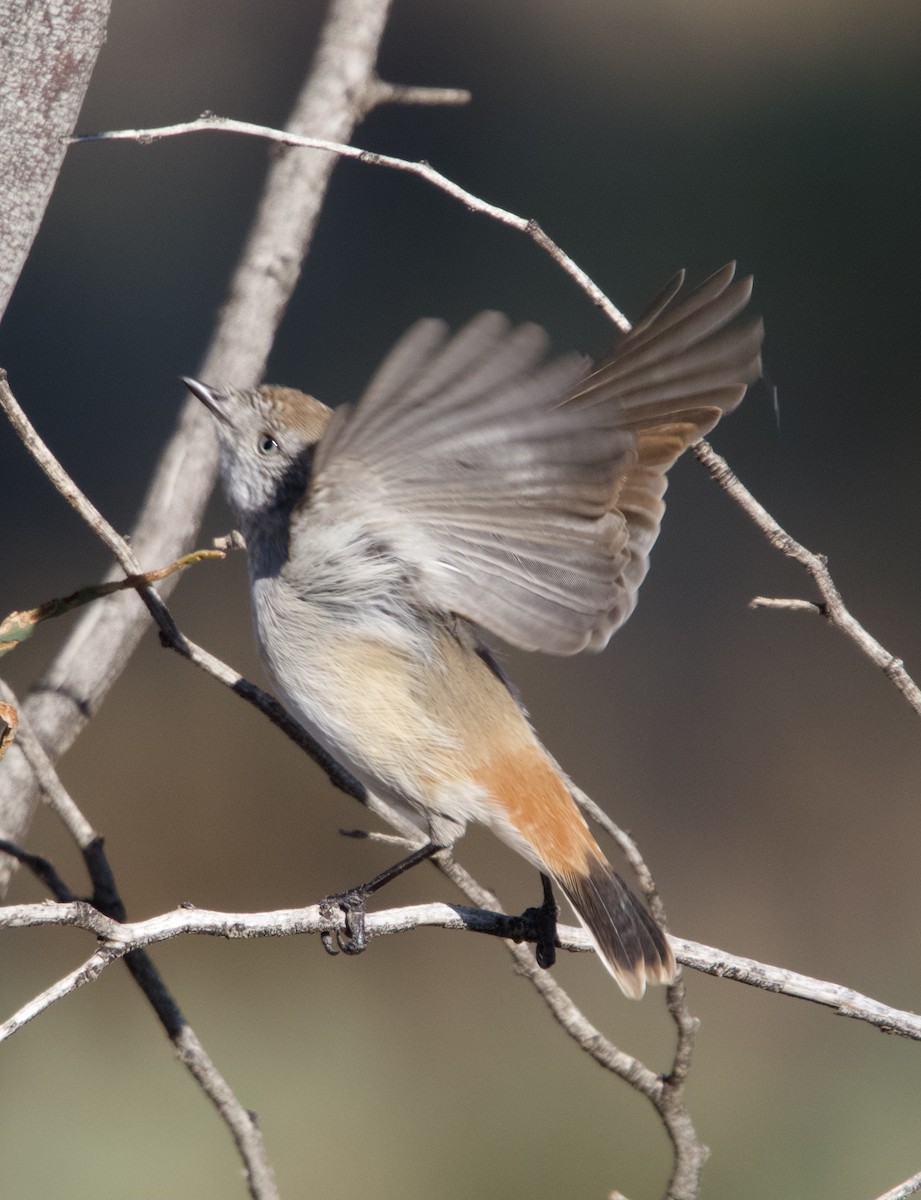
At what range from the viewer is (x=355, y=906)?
2354mm

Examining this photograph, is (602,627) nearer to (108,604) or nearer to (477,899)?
(477,899)

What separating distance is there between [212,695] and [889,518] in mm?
3520

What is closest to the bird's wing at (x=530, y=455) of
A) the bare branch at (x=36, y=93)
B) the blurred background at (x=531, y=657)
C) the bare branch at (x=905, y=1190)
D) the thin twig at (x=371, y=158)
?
the thin twig at (x=371, y=158)

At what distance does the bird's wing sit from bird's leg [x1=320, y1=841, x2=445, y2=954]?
1.56ft

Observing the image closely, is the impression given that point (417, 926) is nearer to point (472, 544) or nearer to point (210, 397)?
point (472, 544)

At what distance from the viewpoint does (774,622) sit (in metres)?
6.72

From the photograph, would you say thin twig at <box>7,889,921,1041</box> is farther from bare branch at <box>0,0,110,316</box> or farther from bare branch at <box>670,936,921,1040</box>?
bare branch at <box>0,0,110,316</box>

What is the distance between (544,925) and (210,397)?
1138 mm

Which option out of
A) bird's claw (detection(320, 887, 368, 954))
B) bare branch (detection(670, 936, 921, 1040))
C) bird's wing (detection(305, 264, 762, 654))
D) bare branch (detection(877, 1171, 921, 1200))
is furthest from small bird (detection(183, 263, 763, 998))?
bare branch (detection(877, 1171, 921, 1200))

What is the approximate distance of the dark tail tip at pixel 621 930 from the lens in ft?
7.57

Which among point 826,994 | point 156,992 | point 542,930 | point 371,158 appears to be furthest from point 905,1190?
point 371,158

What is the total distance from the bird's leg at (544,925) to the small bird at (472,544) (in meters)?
0.08

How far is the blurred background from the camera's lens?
5133 mm

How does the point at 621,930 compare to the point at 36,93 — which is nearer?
the point at 36,93
